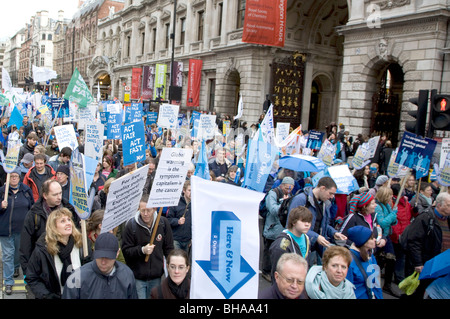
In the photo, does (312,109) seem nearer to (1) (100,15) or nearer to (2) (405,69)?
(2) (405,69)

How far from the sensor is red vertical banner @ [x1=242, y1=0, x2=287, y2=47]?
2236 cm

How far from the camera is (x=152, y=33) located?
41.9m

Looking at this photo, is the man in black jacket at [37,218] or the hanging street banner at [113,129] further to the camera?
the hanging street banner at [113,129]

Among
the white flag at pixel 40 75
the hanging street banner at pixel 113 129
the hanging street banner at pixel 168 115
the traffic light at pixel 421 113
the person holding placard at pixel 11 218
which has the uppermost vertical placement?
the white flag at pixel 40 75

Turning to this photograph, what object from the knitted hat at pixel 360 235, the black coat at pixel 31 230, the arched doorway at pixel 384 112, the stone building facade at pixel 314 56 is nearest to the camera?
the knitted hat at pixel 360 235

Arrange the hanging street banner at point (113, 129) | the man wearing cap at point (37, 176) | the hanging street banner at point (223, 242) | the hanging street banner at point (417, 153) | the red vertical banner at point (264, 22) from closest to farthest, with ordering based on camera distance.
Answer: the hanging street banner at point (223, 242), the man wearing cap at point (37, 176), the hanging street banner at point (417, 153), the hanging street banner at point (113, 129), the red vertical banner at point (264, 22)

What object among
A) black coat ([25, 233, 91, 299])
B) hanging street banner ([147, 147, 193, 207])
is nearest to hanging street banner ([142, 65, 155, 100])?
hanging street banner ([147, 147, 193, 207])

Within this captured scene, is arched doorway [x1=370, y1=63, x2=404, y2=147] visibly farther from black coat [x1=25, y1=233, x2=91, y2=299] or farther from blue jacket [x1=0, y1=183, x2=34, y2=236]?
black coat [x1=25, y1=233, x2=91, y2=299]

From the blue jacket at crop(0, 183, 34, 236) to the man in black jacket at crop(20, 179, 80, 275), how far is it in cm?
151

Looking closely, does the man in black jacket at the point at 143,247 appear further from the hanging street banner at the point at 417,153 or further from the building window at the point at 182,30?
the building window at the point at 182,30

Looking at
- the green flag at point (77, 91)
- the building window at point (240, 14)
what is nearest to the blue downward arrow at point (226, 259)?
the green flag at point (77, 91)

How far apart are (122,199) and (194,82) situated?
92.5 feet

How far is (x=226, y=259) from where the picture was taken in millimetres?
3223

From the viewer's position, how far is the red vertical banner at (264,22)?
2236 centimetres
